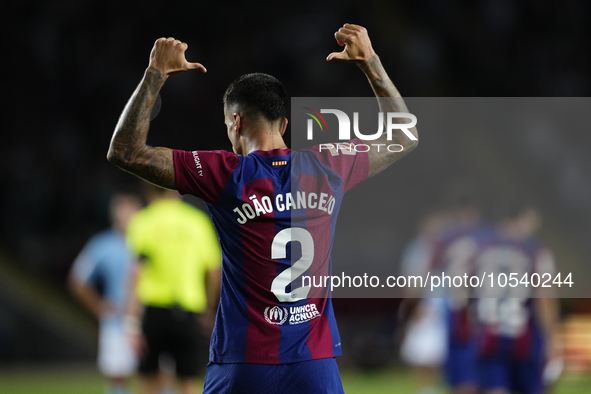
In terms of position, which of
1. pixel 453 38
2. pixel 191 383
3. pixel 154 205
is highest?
pixel 453 38

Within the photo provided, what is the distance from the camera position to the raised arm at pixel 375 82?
2.98 m

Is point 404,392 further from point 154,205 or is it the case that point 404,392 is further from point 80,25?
point 80,25

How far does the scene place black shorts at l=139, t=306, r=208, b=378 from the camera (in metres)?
6.12

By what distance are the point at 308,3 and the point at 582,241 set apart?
8474 millimetres

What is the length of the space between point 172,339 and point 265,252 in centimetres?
364

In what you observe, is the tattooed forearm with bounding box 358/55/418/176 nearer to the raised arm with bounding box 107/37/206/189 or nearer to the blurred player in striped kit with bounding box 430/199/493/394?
the raised arm with bounding box 107/37/206/189

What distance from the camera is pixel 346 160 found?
293 cm

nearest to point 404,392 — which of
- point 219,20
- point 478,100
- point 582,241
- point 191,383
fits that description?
point 191,383

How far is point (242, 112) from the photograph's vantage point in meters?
2.87

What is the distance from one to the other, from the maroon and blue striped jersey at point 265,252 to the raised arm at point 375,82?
359mm

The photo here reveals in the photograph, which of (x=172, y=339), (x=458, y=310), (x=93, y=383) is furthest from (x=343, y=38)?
(x=93, y=383)

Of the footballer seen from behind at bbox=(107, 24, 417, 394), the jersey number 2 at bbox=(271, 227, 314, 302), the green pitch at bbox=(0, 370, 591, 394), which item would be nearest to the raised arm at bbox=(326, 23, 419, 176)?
the footballer seen from behind at bbox=(107, 24, 417, 394)

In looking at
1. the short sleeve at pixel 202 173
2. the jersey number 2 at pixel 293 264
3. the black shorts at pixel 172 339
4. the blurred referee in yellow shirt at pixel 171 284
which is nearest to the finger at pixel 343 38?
the short sleeve at pixel 202 173

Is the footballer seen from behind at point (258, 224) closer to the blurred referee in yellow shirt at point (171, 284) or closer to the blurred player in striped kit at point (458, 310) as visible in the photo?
the blurred referee in yellow shirt at point (171, 284)
